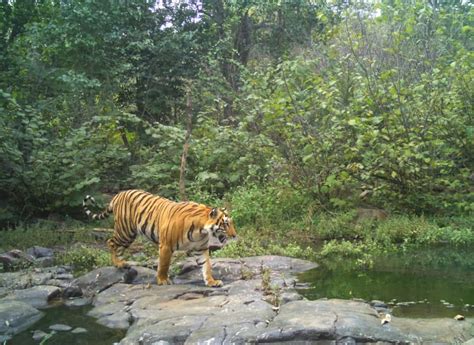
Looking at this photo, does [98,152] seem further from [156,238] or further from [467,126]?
[467,126]

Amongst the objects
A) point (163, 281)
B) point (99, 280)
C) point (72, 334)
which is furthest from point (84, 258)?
point (72, 334)

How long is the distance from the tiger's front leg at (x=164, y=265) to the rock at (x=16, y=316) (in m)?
1.50

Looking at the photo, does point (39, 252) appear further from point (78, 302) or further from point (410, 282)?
point (410, 282)

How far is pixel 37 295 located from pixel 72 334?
141cm

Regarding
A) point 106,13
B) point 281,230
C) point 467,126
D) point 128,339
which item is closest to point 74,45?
point 106,13

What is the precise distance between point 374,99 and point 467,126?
1.82 m

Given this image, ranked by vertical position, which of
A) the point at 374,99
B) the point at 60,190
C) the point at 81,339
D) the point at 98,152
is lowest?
the point at 81,339

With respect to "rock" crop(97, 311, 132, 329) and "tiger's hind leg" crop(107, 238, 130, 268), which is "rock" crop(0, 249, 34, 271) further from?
"rock" crop(97, 311, 132, 329)

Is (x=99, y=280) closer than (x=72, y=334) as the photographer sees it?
No

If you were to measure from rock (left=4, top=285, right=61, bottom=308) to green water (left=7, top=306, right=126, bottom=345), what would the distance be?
11.1 inches

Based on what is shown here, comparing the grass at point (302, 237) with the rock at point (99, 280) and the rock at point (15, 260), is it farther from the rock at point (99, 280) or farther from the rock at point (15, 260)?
the rock at point (99, 280)

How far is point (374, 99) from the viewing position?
10070 millimetres

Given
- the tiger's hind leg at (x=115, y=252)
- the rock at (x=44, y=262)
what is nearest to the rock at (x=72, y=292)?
the tiger's hind leg at (x=115, y=252)

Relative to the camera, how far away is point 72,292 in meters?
6.94
